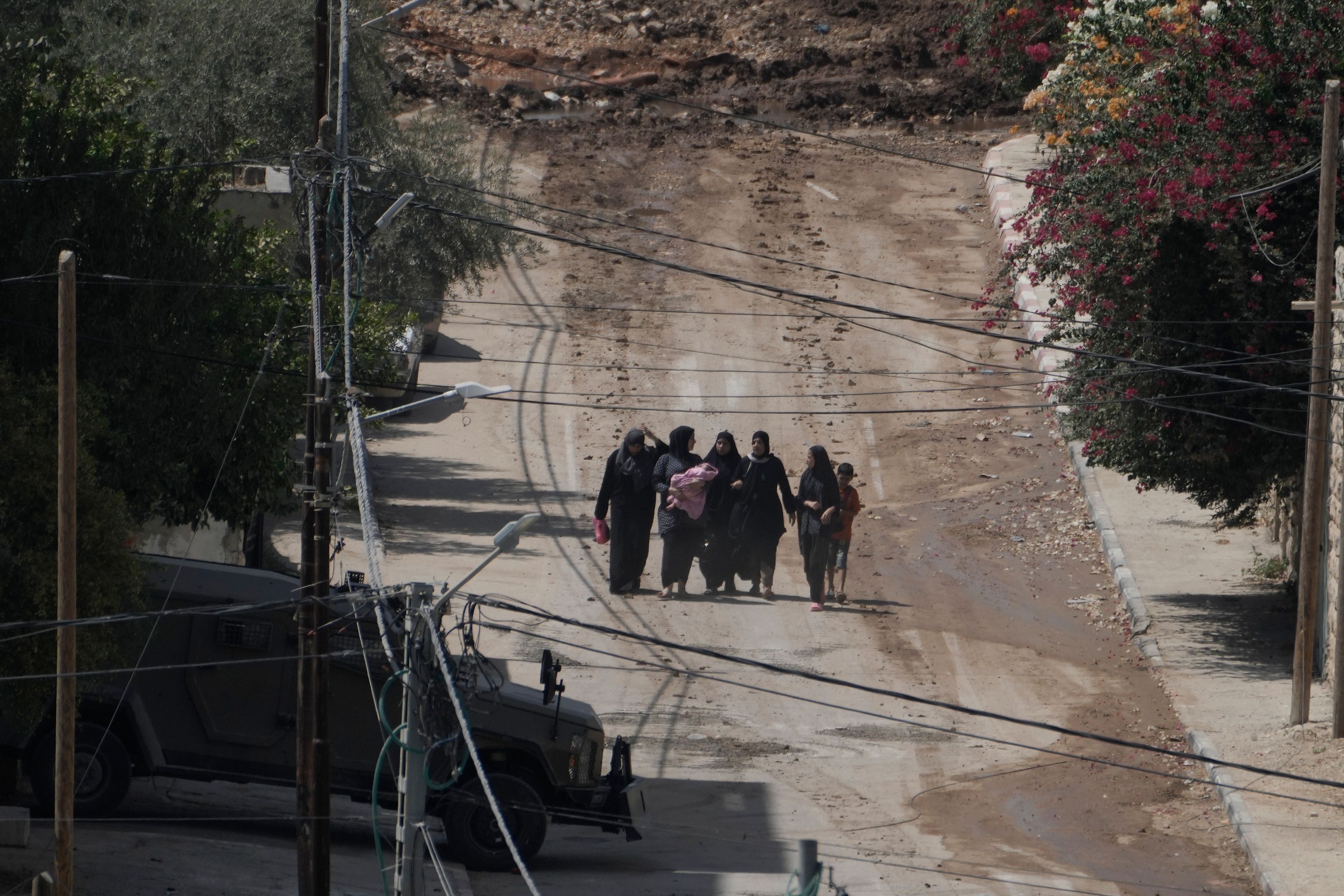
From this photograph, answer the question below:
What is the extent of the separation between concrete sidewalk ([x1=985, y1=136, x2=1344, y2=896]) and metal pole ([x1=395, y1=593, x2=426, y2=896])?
5.69 metres

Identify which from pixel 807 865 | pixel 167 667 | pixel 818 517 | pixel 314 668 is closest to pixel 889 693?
pixel 807 865

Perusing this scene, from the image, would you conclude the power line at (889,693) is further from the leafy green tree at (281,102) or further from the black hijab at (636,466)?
the leafy green tree at (281,102)

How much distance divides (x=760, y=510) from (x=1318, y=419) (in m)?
5.75

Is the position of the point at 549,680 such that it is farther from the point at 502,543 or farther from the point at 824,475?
the point at 824,475

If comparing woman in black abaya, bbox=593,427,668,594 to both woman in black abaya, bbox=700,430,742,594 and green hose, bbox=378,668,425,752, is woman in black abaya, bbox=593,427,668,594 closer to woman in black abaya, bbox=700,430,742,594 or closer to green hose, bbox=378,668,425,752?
woman in black abaya, bbox=700,430,742,594

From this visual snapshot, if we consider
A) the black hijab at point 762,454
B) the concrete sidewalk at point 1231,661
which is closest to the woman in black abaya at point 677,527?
the black hijab at point 762,454

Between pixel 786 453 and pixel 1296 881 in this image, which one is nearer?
pixel 1296 881

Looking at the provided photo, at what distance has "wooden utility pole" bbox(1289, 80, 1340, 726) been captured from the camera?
13.4 meters

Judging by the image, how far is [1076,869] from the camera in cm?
1163

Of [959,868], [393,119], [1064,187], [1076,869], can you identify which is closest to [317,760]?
[959,868]

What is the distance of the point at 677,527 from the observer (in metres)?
17.3

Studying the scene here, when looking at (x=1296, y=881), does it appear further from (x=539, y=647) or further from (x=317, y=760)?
(x=539, y=647)

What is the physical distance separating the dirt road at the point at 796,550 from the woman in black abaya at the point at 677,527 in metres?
0.35

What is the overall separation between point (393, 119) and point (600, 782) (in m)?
15.4
